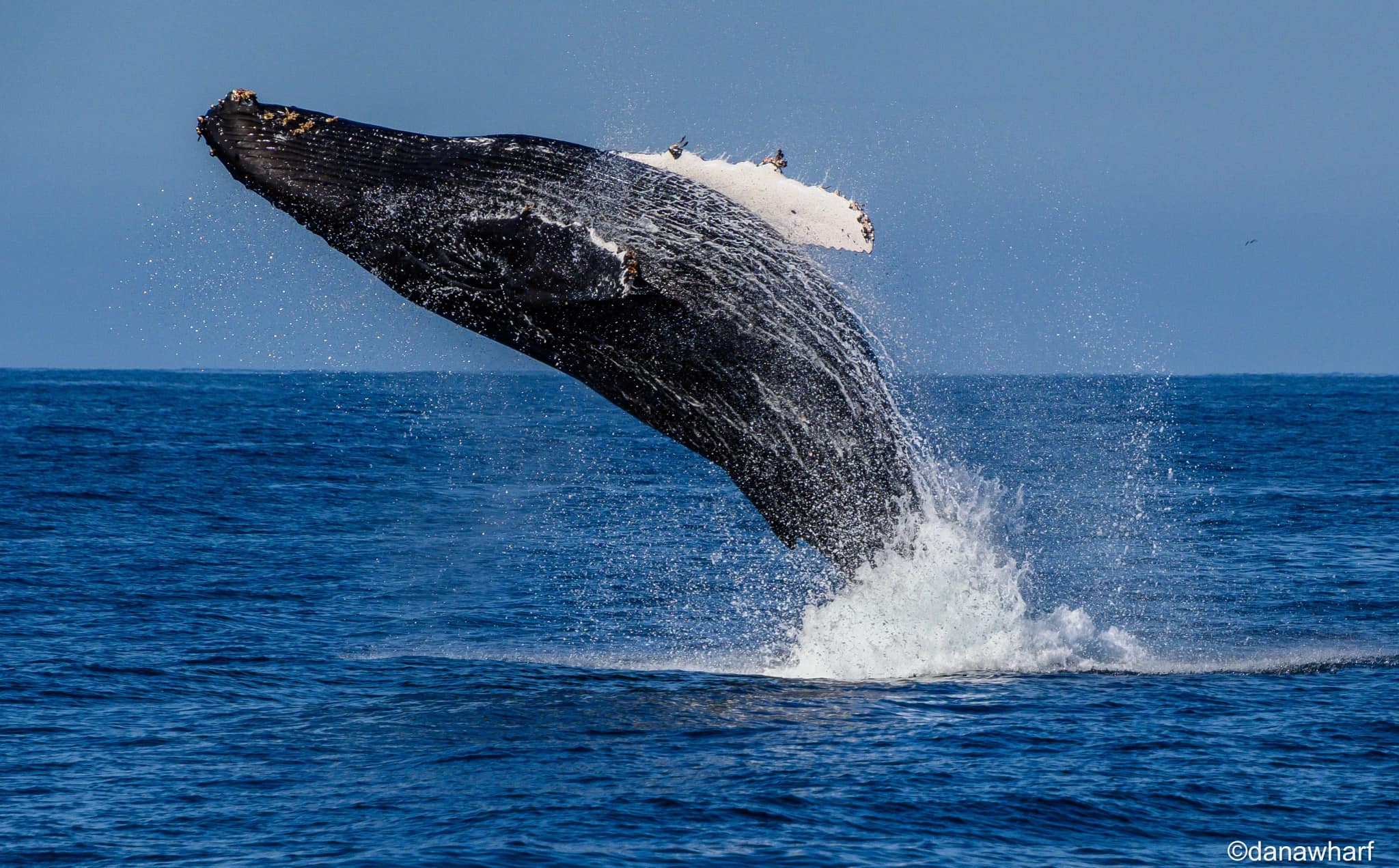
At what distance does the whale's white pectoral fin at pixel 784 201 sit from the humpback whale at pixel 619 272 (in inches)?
1.4

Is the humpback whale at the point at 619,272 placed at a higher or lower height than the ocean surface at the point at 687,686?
higher

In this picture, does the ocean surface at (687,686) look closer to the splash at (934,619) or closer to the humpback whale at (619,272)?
the splash at (934,619)

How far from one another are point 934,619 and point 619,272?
4.59 m

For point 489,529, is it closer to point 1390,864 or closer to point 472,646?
point 472,646

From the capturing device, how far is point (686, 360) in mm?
10836

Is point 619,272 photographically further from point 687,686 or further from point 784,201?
point 687,686

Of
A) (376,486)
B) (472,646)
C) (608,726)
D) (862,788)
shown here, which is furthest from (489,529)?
(862,788)

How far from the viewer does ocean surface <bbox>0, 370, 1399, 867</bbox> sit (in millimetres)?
8711

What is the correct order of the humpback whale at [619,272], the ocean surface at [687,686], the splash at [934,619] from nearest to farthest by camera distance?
the ocean surface at [687,686], the humpback whale at [619,272], the splash at [934,619]

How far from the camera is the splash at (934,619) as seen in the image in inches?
471

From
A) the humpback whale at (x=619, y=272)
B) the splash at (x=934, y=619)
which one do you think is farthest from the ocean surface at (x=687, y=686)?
the humpback whale at (x=619, y=272)

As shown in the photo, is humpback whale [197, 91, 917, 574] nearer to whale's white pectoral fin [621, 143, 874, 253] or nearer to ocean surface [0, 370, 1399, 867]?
whale's white pectoral fin [621, 143, 874, 253]

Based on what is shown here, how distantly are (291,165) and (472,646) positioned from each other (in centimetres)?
602

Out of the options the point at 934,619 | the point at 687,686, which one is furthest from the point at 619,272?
the point at 934,619
